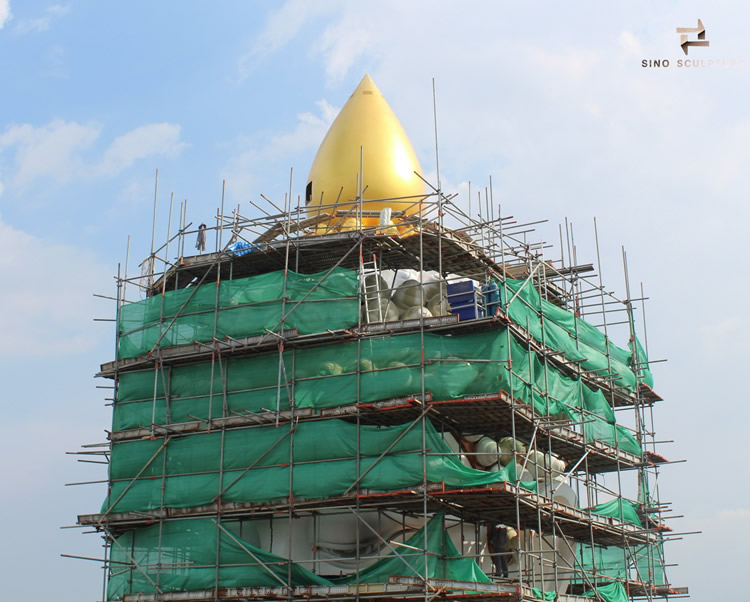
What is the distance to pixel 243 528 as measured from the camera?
110ft

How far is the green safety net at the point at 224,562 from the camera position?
29750mm

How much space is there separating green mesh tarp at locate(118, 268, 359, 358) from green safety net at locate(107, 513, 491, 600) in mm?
6055

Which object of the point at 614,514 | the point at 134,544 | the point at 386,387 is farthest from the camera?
the point at 614,514

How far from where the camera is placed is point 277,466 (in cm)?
3216

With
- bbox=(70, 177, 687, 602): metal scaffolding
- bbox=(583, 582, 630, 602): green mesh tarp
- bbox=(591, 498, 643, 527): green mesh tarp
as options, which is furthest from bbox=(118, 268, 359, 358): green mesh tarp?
bbox=(583, 582, 630, 602): green mesh tarp

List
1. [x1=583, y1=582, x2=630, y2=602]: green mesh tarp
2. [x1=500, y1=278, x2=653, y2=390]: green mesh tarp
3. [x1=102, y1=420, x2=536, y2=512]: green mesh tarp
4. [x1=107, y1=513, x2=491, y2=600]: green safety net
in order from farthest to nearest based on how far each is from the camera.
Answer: [x1=583, y1=582, x2=630, y2=602]: green mesh tarp → [x1=500, y1=278, x2=653, y2=390]: green mesh tarp → [x1=102, y1=420, x2=536, y2=512]: green mesh tarp → [x1=107, y1=513, x2=491, y2=600]: green safety net

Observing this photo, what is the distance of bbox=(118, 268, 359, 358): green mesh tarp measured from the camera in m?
33.2

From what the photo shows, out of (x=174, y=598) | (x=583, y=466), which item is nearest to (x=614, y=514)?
(x=583, y=466)

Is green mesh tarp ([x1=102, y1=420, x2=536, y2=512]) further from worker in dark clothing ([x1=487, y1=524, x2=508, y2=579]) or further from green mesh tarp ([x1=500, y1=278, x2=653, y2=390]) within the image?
green mesh tarp ([x1=500, y1=278, x2=653, y2=390])

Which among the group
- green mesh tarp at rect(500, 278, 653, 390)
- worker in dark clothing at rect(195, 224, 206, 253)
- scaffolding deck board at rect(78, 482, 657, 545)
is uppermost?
worker in dark clothing at rect(195, 224, 206, 253)

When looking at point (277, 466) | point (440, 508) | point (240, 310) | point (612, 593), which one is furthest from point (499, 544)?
point (240, 310)

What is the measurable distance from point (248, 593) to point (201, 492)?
3689mm

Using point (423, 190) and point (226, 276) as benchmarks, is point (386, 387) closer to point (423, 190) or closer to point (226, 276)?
point (226, 276)

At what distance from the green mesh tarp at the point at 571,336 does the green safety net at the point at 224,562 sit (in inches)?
287
